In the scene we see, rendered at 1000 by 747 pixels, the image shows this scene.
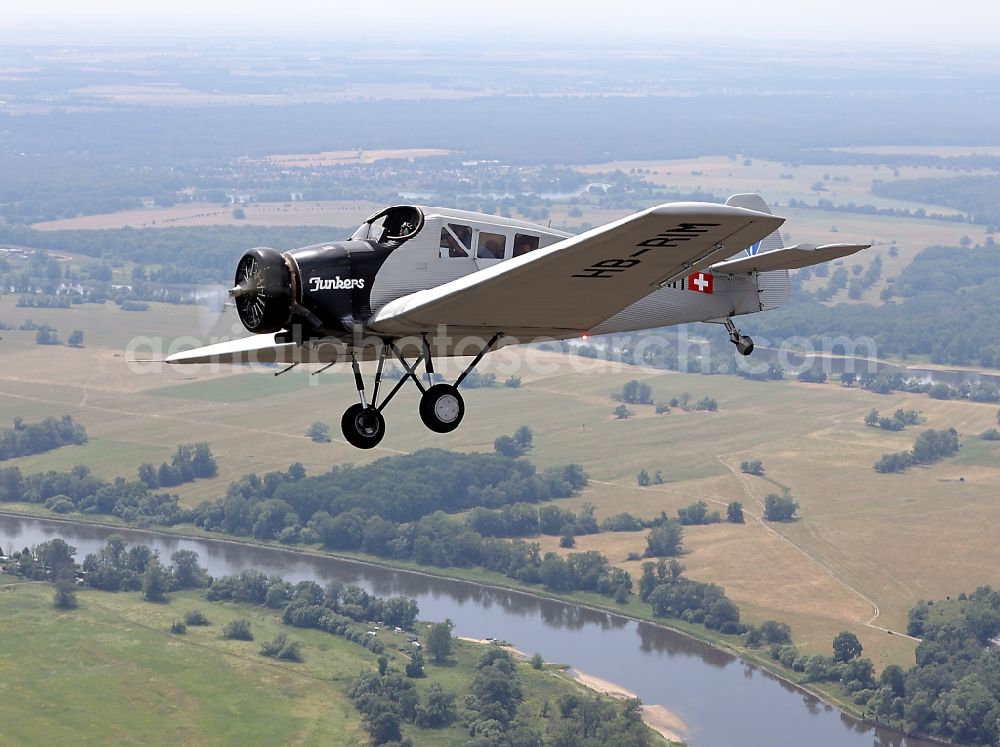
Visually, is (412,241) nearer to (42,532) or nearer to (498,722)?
(498,722)

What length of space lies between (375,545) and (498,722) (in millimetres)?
50833

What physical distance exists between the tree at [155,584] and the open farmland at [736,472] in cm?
2542

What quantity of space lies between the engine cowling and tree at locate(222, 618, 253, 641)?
115 m

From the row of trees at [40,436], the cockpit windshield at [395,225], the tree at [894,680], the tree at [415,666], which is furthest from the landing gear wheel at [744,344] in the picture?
the row of trees at [40,436]

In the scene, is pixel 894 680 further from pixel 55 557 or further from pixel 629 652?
pixel 55 557

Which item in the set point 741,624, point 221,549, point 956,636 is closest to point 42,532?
point 221,549

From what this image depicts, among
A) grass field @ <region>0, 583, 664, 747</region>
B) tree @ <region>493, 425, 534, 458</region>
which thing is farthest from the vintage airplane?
tree @ <region>493, 425, 534, 458</region>

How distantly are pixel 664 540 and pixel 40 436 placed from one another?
86134mm

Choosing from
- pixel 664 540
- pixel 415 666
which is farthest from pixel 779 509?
pixel 415 666

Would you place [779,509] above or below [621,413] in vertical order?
below

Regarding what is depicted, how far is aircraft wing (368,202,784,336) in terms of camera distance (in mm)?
17969

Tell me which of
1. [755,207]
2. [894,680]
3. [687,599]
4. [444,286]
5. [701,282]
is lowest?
[894,680]

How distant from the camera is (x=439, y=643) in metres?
128

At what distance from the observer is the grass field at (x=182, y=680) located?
113375mm
